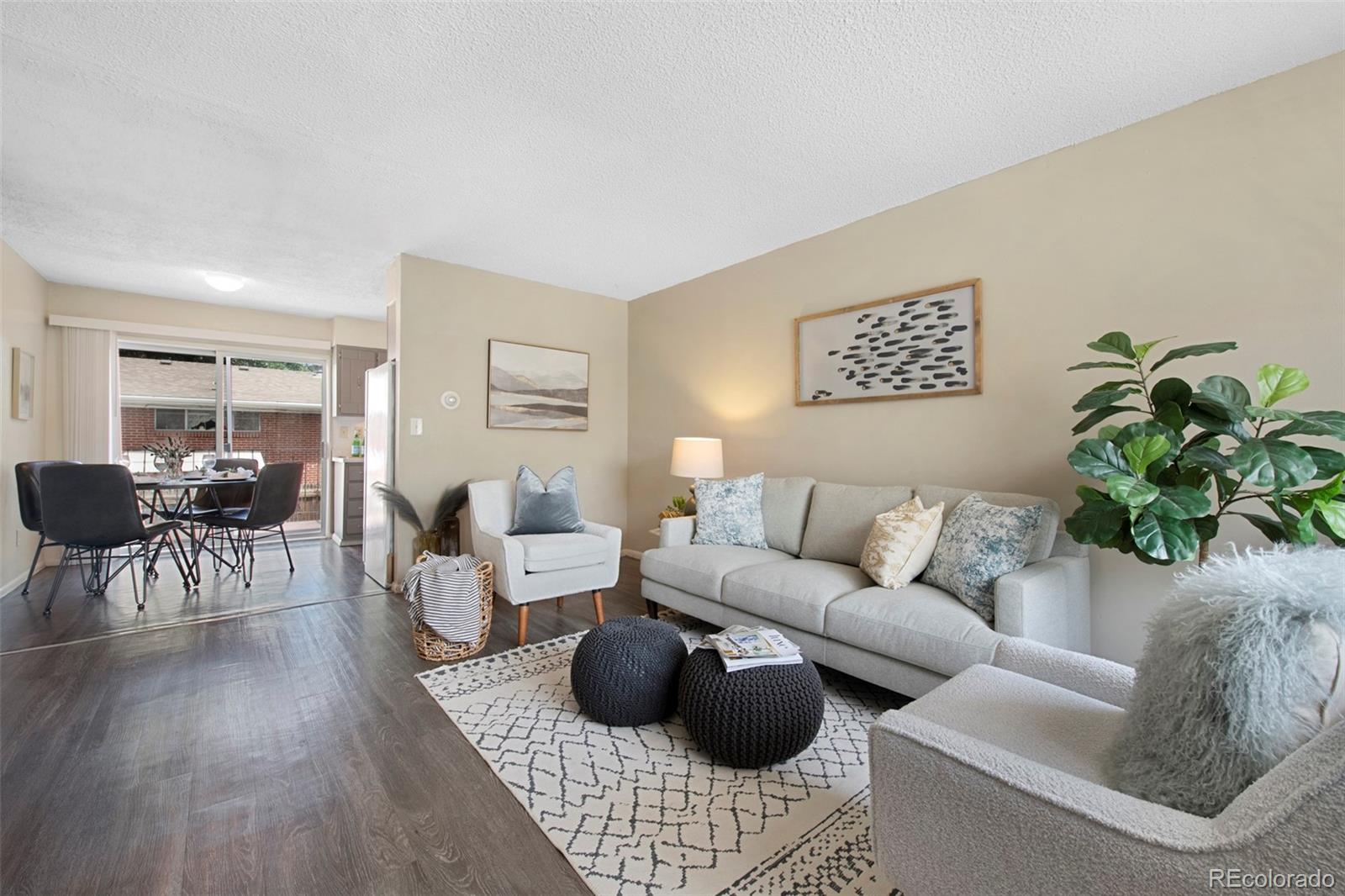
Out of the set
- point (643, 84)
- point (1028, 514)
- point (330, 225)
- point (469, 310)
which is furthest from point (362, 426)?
point (1028, 514)

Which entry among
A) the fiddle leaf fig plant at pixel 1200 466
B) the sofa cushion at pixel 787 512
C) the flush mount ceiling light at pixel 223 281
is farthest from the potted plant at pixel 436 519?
the fiddle leaf fig plant at pixel 1200 466

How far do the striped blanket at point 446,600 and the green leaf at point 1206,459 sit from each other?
9.87 ft

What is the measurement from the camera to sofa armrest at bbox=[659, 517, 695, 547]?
3477 millimetres

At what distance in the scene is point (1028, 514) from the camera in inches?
89.9

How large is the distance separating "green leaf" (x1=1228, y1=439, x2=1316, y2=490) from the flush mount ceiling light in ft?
19.8

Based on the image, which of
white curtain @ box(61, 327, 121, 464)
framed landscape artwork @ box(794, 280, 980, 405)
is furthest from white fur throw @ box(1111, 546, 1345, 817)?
white curtain @ box(61, 327, 121, 464)

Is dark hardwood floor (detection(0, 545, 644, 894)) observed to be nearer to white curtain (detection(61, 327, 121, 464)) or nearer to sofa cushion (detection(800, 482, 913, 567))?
sofa cushion (detection(800, 482, 913, 567))

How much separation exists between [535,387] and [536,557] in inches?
78.7

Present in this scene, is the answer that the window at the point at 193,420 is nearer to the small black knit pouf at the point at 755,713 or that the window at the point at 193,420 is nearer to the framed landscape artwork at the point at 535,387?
the framed landscape artwork at the point at 535,387

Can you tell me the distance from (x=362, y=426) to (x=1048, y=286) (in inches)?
266

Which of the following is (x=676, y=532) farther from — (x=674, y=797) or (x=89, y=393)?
(x=89, y=393)

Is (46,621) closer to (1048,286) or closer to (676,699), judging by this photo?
(676,699)

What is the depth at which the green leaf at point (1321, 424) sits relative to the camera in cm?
168

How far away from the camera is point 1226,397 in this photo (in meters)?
1.86
